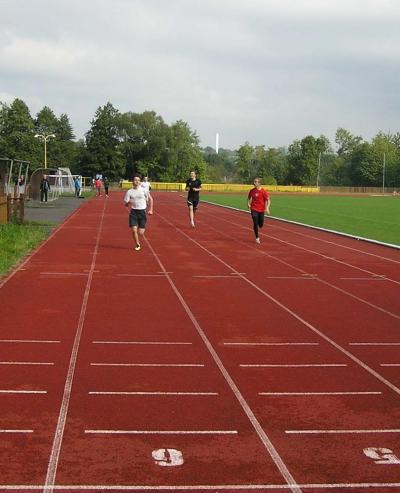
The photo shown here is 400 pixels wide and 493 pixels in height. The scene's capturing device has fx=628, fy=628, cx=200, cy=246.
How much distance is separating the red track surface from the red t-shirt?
214 inches

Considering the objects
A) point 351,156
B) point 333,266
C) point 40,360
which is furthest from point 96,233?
point 351,156

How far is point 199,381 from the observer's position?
17.6 feet

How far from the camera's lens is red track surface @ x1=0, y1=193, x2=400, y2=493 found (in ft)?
12.1

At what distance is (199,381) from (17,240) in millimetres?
11138

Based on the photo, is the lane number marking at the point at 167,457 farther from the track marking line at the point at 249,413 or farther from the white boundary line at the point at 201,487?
the track marking line at the point at 249,413

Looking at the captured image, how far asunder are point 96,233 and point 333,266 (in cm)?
894

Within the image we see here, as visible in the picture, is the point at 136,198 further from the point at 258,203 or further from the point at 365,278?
the point at 365,278

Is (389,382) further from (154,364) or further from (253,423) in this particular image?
(154,364)

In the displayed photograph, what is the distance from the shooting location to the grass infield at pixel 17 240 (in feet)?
40.6

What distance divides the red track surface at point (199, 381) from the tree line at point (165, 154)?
87.5m

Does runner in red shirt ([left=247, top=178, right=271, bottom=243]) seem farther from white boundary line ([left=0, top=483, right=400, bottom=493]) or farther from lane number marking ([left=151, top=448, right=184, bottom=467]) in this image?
white boundary line ([left=0, top=483, right=400, bottom=493])

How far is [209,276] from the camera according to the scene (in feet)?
37.4

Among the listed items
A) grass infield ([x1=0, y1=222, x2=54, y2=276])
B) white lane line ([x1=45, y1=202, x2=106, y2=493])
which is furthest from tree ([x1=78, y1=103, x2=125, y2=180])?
white lane line ([x1=45, y1=202, x2=106, y2=493])

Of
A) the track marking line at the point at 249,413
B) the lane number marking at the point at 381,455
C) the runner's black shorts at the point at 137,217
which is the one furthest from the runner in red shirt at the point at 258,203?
the lane number marking at the point at 381,455
